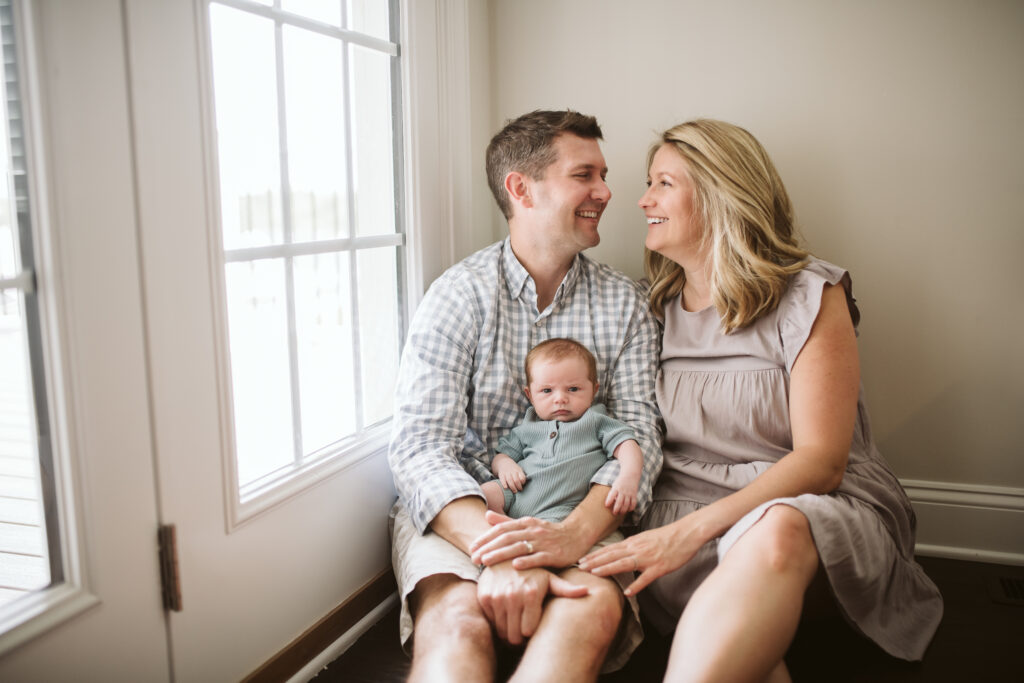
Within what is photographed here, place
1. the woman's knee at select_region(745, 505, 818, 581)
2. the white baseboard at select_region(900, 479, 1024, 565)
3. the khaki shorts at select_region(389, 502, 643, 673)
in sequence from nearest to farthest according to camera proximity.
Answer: the woman's knee at select_region(745, 505, 818, 581) < the khaki shorts at select_region(389, 502, 643, 673) < the white baseboard at select_region(900, 479, 1024, 565)

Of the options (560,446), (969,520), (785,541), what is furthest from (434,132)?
(969,520)

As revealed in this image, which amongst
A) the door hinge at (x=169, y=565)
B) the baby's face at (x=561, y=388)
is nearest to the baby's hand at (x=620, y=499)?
the baby's face at (x=561, y=388)

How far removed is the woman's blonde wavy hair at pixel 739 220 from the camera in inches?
69.0

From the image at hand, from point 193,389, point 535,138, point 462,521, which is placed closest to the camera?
point 193,389

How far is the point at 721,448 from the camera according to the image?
1778 mm

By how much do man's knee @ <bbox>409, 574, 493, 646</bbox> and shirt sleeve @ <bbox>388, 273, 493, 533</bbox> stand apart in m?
0.14

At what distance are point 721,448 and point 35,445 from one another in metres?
1.40

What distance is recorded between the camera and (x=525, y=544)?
1.49 m

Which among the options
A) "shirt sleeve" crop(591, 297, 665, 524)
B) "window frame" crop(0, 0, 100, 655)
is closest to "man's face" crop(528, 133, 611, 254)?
"shirt sleeve" crop(591, 297, 665, 524)

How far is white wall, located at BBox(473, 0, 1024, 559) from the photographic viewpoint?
1.99 m

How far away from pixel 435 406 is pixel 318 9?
93cm

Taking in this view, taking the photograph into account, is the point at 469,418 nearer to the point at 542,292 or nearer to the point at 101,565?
the point at 542,292

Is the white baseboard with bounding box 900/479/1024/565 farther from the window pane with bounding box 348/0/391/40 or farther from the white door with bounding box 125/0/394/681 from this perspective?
the window pane with bounding box 348/0/391/40

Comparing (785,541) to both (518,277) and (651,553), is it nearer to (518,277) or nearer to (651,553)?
(651,553)
